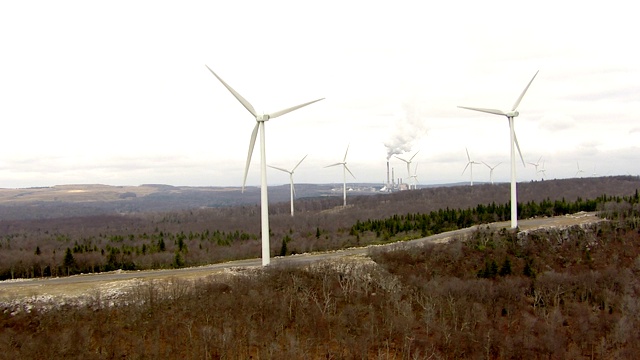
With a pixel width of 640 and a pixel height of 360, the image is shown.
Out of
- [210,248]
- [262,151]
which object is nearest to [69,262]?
[210,248]

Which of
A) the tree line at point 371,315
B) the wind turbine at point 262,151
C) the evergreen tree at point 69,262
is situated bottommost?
the tree line at point 371,315

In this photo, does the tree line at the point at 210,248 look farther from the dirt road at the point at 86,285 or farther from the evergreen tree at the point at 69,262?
the dirt road at the point at 86,285

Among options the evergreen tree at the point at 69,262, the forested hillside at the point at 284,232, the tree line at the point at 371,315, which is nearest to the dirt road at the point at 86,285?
the tree line at the point at 371,315

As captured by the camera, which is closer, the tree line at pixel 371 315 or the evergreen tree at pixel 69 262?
the tree line at pixel 371 315

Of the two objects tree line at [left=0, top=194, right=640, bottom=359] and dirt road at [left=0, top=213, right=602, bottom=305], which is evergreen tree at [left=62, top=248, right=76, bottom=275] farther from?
tree line at [left=0, top=194, right=640, bottom=359]

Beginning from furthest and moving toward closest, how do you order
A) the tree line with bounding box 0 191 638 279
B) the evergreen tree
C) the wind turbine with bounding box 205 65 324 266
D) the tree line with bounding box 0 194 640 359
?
the tree line with bounding box 0 191 638 279 < the evergreen tree < the wind turbine with bounding box 205 65 324 266 < the tree line with bounding box 0 194 640 359

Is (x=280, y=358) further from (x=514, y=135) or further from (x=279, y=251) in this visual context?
(x=514, y=135)

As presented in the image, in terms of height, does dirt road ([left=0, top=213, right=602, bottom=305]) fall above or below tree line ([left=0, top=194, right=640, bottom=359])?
above

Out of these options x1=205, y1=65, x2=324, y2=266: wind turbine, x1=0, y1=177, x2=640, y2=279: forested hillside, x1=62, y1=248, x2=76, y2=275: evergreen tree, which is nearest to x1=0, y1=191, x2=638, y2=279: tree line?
x1=62, y1=248, x2=76, y2=275: evergreen tree

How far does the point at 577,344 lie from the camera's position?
39719mm

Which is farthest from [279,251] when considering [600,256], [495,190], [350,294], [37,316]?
[495,190]

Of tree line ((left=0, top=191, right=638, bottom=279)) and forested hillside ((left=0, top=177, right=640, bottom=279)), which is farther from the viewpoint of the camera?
forested hillside ((left=0, top=177, right=640, bottom=279))

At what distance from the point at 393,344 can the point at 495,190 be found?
123257 millimetres

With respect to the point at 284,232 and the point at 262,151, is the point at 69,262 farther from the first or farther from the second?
the point at 284,232
